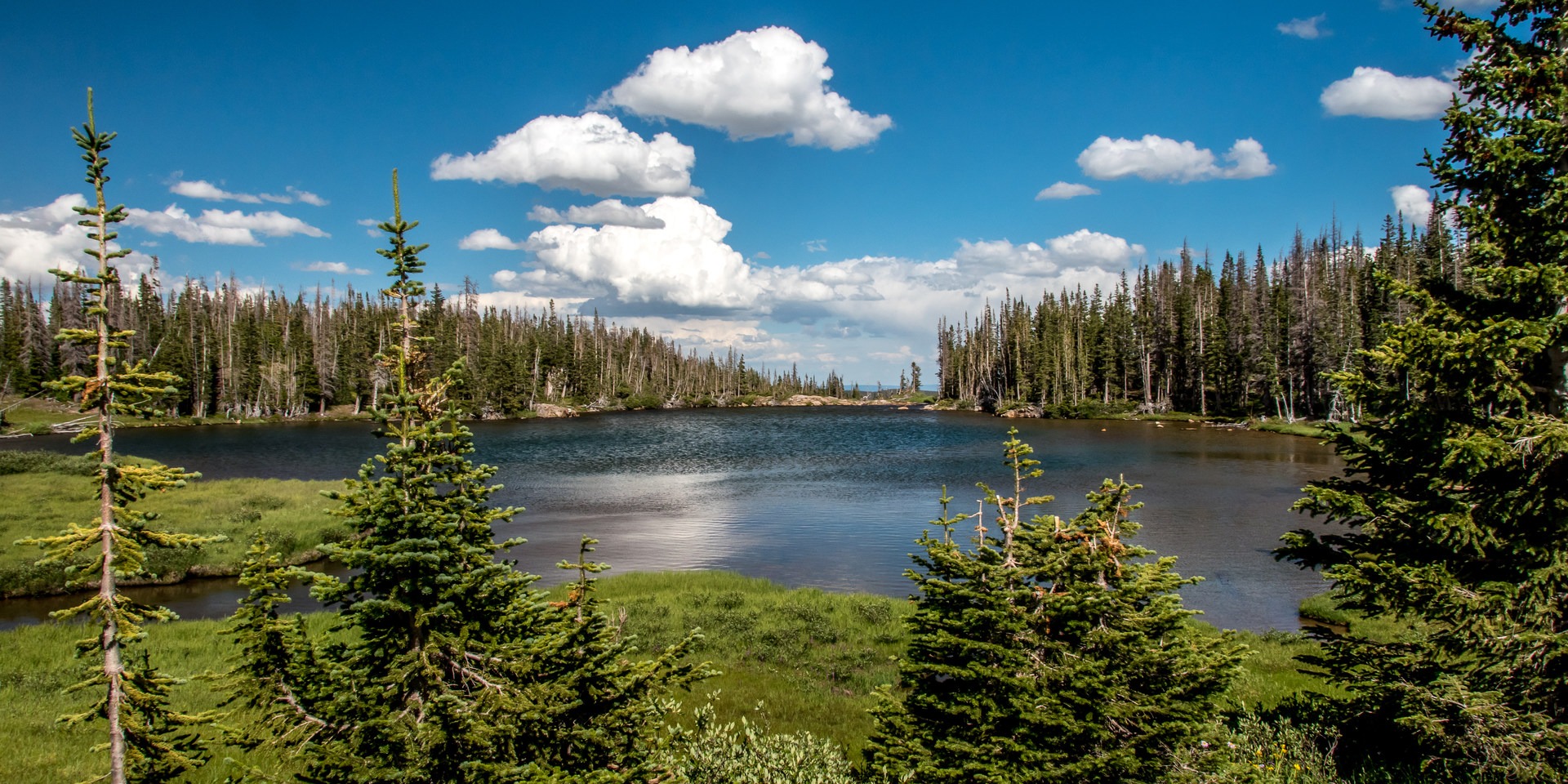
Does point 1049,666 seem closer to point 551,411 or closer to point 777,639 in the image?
point 777,639

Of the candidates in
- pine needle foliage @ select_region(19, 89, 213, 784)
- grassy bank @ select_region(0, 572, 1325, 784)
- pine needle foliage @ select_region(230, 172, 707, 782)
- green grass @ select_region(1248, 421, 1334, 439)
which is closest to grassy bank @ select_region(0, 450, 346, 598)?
grassy bank @ select_region(0, 572, 1325, 784)

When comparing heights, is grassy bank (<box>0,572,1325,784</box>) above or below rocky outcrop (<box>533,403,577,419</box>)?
below

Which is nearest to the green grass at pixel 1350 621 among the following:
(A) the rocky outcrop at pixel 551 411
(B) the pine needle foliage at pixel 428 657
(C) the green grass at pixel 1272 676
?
(C) the green grass at pixel 1272 676

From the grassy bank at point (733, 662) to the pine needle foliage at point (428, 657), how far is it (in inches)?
195

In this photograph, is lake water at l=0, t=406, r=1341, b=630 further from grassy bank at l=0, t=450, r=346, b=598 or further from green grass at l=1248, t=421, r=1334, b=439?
green grass at l=1248, t=421, r=1334, b=439

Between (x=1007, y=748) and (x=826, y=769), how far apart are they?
329cm

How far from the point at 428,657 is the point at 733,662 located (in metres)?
13.0

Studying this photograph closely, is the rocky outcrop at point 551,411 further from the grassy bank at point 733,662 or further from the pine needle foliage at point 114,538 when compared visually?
the pine needle foliage at point 114,538

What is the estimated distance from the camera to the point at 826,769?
1004cm

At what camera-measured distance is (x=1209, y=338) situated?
376 ft

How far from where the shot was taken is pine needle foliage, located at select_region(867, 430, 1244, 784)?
7637 millimetres

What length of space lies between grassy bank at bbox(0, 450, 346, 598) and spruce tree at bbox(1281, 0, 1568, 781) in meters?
25.6

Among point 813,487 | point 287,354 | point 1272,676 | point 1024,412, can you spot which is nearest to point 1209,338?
point 1024,412

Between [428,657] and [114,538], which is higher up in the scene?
[114,538]
